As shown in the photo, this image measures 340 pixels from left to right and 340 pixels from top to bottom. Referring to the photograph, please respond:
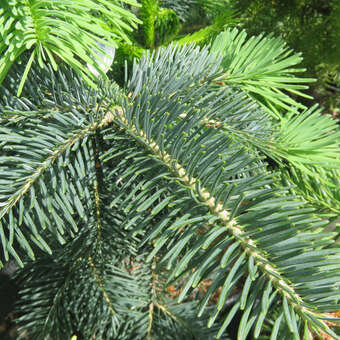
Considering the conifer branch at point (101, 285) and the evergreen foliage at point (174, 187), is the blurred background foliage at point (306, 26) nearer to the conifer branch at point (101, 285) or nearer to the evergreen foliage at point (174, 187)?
the evergreen foliage at point (174, 187)

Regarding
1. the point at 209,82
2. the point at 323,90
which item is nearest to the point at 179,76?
the point at 209,82

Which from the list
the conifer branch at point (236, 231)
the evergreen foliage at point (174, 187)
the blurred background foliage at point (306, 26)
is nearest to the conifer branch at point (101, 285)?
the evergreen foliage at point (174, 187)

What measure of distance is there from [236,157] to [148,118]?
0.08 m

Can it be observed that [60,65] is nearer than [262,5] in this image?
Yes

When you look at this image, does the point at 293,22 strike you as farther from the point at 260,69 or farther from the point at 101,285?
the point at 101,285

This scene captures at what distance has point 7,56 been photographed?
226 mm

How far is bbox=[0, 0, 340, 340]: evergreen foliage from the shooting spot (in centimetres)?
19

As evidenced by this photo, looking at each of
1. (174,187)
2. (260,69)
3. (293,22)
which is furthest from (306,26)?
(174,187)

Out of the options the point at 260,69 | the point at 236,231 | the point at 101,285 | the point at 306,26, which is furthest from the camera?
the point at 306,26

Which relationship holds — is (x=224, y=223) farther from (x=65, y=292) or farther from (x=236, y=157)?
(x=65, y=292)

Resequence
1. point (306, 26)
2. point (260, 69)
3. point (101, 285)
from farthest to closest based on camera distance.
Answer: point (306, 26), point (101, 285), point (260, 69)

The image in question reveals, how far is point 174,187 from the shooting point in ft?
0.75

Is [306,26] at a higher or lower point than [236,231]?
higher

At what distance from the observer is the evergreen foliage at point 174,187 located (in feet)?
0.62
